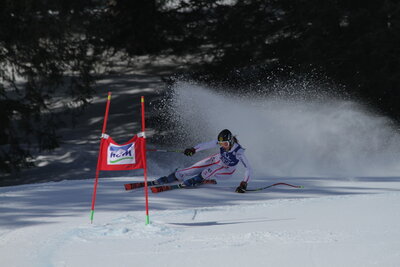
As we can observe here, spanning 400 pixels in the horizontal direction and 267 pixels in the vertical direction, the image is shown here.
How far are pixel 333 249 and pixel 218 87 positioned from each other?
12.3 m

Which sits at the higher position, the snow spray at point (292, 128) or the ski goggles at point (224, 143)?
the snow spray at point (292, 128)

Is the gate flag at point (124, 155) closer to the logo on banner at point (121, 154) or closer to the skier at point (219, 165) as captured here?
the logo on banner at point (121, 154)

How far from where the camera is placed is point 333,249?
6.03 m

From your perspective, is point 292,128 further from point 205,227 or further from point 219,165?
point 205,227

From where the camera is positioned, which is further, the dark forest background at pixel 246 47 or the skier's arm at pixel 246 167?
the dark forest background at pixel 246 47

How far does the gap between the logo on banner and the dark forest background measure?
9894mm

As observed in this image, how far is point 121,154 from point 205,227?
139 centimetres

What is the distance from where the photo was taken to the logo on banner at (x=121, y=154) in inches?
292

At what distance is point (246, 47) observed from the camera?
1816 cm

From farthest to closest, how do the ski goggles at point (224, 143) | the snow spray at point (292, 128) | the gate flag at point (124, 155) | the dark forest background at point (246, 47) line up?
the dark forest background at point (246, 47) → the snow spray at point (292, 128) → the ski goggles at point (224, 143) → the gate flag at point (124, 155)

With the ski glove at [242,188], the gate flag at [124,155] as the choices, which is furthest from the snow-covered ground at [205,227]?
the gate flag at [124,155]

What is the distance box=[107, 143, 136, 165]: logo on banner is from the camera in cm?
742

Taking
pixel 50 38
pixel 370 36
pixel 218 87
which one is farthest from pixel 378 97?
pixel 50 38

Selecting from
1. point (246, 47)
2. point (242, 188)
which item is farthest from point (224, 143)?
point (246, 47)
